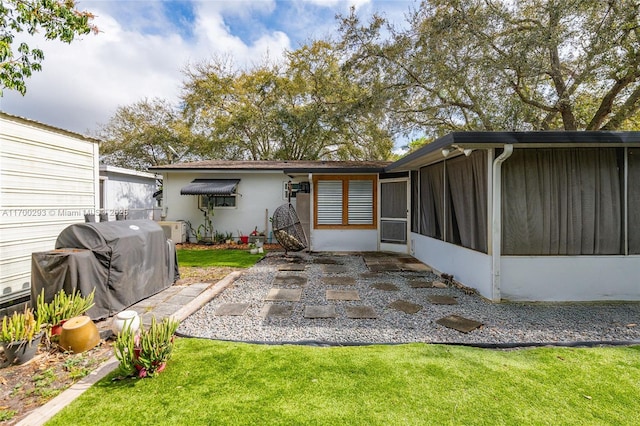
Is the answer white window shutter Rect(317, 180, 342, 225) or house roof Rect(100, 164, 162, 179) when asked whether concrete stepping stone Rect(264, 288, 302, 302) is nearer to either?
white window shutter Rect(317, 180, 342, 225)

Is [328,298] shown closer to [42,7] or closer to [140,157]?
[42,7]

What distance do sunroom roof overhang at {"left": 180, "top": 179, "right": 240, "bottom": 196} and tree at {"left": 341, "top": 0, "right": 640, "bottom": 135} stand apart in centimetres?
763

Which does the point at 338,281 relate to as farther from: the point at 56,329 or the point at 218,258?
the point at 56,329

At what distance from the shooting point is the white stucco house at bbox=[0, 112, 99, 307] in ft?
Answer: 14.2

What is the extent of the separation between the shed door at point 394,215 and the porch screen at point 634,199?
202 inches

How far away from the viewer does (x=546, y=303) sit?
5086mm

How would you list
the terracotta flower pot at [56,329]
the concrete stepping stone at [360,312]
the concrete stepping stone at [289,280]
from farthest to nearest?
the concrete stepping stone at [289,280]
the concrete stepping stone at [360,312]
the terracotta flower pot at [56,329]

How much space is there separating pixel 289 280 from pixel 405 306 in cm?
273

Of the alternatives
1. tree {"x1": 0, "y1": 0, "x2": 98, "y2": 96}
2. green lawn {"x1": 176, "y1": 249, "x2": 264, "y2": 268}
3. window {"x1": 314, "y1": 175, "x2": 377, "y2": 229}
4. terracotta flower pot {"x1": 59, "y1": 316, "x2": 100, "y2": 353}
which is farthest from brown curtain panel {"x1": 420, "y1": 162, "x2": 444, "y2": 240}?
tree {"x1": 0, "y1": 0, "x2": 98, "y2": 96}

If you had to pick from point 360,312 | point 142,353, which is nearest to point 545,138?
point 360,312

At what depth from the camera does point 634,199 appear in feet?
16.6

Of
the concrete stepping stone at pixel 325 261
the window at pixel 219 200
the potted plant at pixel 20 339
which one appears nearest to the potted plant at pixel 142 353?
the potted plant at pixel 20 339

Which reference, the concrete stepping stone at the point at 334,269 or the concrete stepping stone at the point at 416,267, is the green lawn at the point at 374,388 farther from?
the concrete stepping stone at the point at 416,267

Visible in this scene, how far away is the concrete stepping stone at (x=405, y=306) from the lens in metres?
4.78
